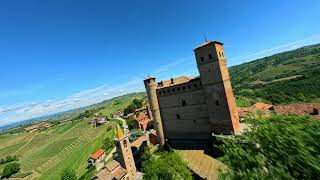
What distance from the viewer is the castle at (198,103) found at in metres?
31.0

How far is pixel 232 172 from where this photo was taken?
12.1 meters

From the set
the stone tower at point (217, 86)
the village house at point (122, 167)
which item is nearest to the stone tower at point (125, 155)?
the village house at point (122, 167)

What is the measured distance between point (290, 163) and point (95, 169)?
49.7m

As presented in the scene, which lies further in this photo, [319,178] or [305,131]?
[305,131]

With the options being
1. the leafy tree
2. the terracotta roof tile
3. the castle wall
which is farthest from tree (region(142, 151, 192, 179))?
the leafy tree

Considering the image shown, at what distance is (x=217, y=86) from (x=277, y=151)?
68.9 ft

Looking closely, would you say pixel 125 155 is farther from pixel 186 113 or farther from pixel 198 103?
pixel 198 103

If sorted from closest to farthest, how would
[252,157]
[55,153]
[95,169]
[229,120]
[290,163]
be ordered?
[290,163], [252,157], [229,120], [95,169], [55,153]

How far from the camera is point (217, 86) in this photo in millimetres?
31203

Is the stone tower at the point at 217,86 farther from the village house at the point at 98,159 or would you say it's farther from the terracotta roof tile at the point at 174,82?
the village house at the point at 98,159

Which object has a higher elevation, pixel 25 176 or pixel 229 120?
pixel 229 120

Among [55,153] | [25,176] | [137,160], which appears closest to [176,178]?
[137,160]

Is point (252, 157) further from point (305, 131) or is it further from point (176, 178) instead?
point (176, 178)

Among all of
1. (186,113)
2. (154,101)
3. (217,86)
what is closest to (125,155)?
(154,101)
